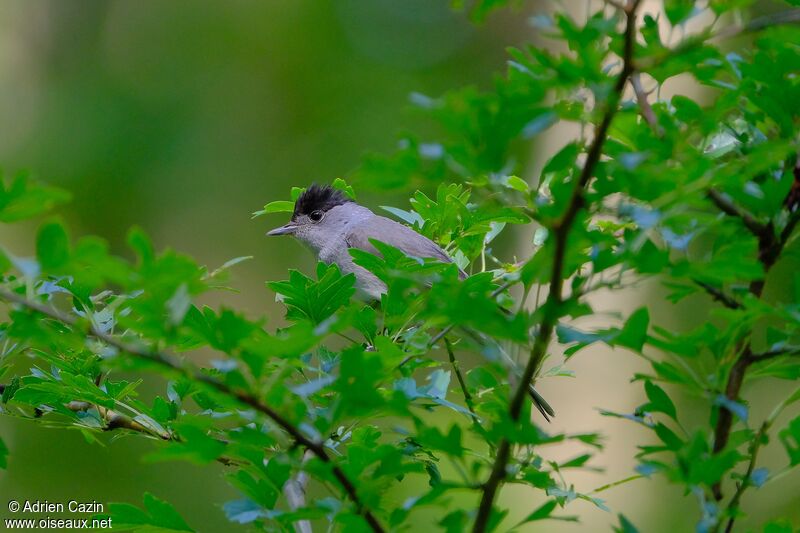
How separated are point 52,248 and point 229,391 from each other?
0.23 metres

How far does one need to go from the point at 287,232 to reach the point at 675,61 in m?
3.19

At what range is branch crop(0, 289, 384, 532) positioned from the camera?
918mm

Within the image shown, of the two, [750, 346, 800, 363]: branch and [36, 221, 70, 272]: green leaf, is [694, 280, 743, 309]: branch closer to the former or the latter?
[750, 346, 800, 363]: branch

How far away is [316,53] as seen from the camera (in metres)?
10.7

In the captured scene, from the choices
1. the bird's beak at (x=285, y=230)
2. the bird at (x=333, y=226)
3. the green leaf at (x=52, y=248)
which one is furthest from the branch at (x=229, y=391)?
the bird's beak at (x=285, y=230)

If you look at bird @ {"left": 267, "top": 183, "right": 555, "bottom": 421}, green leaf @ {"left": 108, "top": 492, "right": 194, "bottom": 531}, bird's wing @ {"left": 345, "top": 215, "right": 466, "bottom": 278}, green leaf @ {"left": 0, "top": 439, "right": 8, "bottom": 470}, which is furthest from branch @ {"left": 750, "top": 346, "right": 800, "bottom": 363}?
bird @ {"left": 267, "top": 183, "right": 555, "bottom": 421}

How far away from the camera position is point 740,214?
1129 millimetres

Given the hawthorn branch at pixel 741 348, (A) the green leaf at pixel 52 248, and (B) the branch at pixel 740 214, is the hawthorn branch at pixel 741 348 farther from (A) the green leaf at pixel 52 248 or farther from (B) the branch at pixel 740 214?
(A) the green leaf at pixel 52 248

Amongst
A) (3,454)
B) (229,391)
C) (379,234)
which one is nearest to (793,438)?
(229,391)

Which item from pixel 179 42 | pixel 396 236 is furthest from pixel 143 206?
pixel 396 236

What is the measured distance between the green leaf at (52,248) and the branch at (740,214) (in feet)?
2.50

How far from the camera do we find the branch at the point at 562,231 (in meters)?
0.87

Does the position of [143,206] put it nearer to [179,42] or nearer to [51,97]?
[51,97]

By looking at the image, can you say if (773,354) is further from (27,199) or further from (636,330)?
(27,199)
